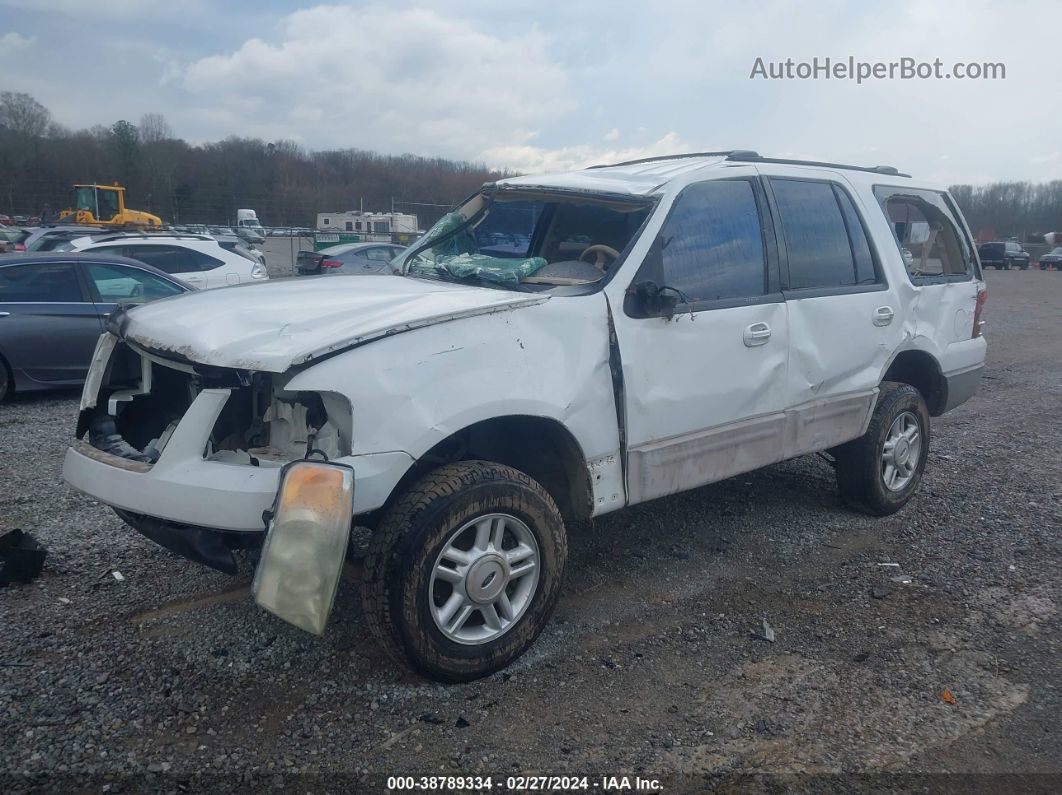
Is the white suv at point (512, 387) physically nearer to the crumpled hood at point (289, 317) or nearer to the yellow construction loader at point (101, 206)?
the crumpled hood at point (289, 317)

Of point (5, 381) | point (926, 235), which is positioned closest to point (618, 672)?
point (926, 235)

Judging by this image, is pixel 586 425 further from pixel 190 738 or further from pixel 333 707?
pixel 190 738

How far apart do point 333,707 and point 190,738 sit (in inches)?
19.0

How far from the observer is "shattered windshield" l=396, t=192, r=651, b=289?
169 inches

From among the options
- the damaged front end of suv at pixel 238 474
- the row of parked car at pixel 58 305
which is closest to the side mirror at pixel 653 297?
the damaged front end of suv at pixel 238 474

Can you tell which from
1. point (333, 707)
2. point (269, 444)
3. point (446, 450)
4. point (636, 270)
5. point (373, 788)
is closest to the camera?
point (373, 788)

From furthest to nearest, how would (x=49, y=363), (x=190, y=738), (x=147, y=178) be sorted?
1. (x=147, y=178)
2. (x=49, y=363)
3. (x=190, y=738)

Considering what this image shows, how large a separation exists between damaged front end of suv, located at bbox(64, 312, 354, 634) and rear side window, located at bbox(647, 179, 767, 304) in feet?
5.71

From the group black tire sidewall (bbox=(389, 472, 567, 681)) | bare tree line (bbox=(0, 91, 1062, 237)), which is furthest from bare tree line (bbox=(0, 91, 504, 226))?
black tire sidewall (bbox=(389, 472, 567, 681))

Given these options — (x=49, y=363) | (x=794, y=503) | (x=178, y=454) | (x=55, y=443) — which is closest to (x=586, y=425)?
(x=178, y=454)

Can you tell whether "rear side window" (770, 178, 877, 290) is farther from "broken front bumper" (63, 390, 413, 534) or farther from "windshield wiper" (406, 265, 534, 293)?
"broken front bumper" (63, 390, 413, 534)

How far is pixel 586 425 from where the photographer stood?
3.50 m

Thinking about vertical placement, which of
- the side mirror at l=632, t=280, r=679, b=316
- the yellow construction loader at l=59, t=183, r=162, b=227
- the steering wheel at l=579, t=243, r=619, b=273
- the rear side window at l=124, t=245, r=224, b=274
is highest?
the yellow construction loader at l=59, t=183, r=162, b=227

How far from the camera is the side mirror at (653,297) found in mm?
3686
